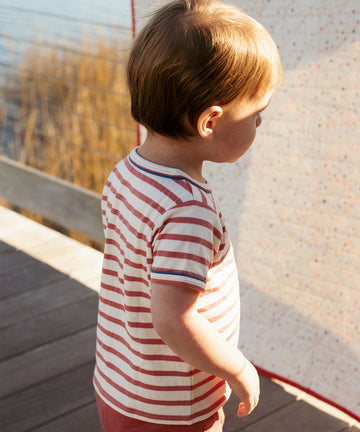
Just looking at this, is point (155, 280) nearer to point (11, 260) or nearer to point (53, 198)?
point (11, 260)

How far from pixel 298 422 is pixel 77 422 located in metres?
0.57

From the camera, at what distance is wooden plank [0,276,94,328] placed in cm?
214

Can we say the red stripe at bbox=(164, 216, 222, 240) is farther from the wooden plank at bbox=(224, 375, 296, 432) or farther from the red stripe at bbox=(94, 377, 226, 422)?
the wooden plank at bbox=(224, 375, 296, 432)

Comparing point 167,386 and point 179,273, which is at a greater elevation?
point 179,273

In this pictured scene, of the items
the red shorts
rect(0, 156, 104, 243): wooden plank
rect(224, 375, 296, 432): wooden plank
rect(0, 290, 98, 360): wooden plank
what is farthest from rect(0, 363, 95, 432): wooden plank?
rect(0, 156, 104, 243): wooden plank

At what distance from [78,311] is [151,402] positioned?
49.0 inches

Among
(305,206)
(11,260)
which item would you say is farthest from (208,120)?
(11,260)

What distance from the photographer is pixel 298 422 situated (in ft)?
5.32

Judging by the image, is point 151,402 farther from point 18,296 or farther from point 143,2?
point 18,296

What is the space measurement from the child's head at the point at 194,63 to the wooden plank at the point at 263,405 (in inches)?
38.5

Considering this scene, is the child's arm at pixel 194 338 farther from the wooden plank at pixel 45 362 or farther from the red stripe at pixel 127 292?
the wooden plank at pixel 45 362

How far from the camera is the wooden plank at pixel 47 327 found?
197 cm

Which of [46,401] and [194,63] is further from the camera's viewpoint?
[46,401]

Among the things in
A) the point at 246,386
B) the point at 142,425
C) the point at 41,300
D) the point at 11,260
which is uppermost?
the point at 246,386
